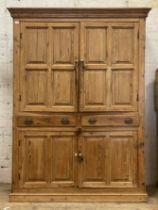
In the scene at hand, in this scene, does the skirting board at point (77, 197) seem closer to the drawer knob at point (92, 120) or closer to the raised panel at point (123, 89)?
the drawer knob at point (92, 120)

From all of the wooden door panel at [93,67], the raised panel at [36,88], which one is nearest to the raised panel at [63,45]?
the wooden door panel at [93,67]

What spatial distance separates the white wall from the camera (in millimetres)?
4547

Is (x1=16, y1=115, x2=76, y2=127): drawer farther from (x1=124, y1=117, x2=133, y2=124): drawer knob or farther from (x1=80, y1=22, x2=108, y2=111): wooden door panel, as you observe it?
(x1=124, y1=117, x2=133, y2=124): drawer knob

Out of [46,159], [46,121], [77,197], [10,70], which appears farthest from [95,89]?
[10,70]

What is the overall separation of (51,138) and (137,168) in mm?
922

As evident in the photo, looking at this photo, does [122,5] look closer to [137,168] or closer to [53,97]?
[53,97]

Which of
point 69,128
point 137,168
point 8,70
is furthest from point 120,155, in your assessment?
point 8,70

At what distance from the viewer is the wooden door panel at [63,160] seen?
3.82m

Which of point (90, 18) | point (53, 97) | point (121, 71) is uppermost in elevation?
point (90, 18)

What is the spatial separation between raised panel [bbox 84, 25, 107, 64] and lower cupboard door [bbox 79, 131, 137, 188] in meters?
0.76

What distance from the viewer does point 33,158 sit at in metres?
3.81

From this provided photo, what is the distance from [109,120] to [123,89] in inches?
13.5

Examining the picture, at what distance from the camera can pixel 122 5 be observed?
4.54 meters

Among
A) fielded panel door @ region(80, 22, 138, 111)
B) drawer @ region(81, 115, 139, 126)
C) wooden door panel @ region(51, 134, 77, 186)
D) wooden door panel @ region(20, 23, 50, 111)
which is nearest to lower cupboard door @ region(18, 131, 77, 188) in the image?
wooden door panel @ region(51, 134, 77, 186)
